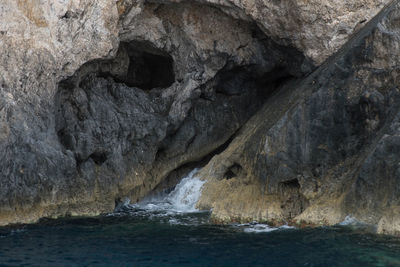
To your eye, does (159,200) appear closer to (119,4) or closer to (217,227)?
(217,227)

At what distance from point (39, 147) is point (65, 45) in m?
3.92

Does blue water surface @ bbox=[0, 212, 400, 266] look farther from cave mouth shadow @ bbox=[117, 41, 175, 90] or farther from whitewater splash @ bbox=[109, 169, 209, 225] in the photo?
cave mouth shadow @ bbox=[117, 41, 175, 90]

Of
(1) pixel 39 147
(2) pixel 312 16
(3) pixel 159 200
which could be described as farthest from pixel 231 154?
(1) pixel 39 147

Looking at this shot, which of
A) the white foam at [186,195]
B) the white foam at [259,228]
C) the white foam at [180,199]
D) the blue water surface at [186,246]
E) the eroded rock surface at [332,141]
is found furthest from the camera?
the white foam at [186,195]

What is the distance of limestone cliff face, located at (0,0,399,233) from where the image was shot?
16.1 metres

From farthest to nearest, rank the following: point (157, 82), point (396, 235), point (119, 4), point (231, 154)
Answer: point (157, 82) → point (231, 154) → point (119, 4) → point (396, 235)

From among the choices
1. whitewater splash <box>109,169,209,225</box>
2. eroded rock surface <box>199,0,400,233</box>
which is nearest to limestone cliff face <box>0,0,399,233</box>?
eroded rock surface <box>199,0,400,233</box>

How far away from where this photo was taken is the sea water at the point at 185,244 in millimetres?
12086

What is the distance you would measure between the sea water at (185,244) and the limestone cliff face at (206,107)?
3.45 ft

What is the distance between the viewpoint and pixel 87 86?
20.1m

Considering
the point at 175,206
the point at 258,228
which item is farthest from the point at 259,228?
the point at 175,206

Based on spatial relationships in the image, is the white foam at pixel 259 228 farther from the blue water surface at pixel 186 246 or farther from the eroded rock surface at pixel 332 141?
the eroded rock surface at pixel 332 141

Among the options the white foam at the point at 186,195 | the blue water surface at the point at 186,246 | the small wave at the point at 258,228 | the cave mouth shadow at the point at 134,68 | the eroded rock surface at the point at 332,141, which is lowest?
the blue water surface at the point at 186,246

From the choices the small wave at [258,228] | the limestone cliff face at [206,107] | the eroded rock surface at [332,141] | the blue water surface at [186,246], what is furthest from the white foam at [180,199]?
the small wave at [258,228]
